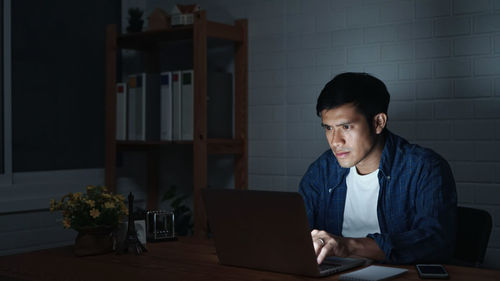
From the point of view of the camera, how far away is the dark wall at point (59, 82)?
3385 millimetres

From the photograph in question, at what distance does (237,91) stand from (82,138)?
38.6 inches

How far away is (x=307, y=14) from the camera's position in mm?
3385

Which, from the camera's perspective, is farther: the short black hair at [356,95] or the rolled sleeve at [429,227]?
the short black hair at [356,95]

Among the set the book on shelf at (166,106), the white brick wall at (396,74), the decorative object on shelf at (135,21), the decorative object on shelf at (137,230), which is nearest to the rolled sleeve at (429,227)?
the white brick wall at (396,74)

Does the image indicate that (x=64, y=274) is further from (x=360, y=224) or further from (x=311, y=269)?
(x=360, y=224)

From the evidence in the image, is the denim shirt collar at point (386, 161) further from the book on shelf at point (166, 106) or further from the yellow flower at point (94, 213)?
the book on shelf at point (166, 106)

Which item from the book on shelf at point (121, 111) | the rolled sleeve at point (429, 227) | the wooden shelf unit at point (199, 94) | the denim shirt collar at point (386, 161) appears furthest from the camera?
the book on shelf at point (121, 111)

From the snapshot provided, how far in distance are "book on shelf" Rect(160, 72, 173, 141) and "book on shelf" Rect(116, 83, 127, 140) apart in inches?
10.8

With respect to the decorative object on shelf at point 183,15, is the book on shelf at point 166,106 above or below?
below

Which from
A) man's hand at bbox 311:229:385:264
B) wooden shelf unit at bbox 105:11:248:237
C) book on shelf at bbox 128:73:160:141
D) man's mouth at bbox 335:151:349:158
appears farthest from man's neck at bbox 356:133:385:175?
book on shelf at bbox 128:73:160:141

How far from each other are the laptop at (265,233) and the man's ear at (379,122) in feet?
2.15

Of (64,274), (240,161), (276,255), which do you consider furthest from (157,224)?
(240,161)

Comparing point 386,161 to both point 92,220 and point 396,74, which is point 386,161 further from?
point 92,220

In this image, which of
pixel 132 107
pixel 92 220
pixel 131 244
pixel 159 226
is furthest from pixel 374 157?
pixel 132 107
